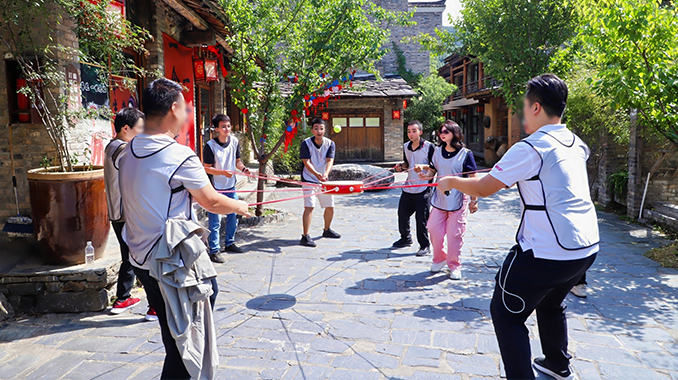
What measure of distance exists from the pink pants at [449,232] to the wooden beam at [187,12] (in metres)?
4.98

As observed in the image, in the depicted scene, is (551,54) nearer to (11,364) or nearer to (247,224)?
(247,224)

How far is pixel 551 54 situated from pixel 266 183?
337 inches

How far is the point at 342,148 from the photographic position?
67.3ft

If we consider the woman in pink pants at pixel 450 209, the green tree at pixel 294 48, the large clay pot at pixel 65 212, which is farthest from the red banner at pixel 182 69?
the woman in pink pants at pixel 450 209

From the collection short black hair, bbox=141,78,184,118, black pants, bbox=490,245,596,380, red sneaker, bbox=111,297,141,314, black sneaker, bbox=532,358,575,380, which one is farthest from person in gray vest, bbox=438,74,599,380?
red sneaker, bbox=111,297,141,314

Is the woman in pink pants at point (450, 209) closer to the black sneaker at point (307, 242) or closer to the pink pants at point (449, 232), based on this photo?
the pink pants at point (449, 232)

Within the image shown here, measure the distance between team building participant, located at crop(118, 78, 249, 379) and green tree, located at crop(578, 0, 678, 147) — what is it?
5.32m

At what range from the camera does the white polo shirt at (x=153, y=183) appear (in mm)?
2574

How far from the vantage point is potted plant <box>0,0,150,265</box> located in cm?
456

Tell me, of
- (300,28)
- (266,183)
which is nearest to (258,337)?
(300,28)

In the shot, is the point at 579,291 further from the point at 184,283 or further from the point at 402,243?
the point at 184,283

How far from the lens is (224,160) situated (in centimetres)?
637

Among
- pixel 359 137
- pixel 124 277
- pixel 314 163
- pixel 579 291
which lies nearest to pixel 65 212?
pixel 124 277

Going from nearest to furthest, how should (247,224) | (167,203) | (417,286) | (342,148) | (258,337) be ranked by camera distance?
(167,203) → (258,337) → (417,286) → (247,224) → (342,148)
